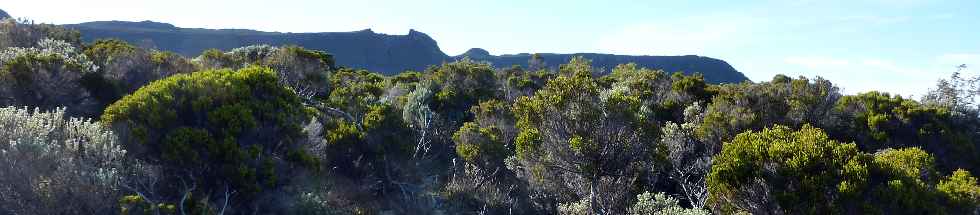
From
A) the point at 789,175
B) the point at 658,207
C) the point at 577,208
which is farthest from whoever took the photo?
the point at 577,208

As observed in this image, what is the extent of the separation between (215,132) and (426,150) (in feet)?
23.5

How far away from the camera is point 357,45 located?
10175 centimetres

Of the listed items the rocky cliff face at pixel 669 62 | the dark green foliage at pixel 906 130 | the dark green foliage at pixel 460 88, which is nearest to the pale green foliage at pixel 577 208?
the dark green foliage at pixel 460 88

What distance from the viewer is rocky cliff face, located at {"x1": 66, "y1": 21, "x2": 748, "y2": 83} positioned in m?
84.9

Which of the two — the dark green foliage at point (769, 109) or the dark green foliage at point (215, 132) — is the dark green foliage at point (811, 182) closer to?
the dark green foliage at point (769, 109)

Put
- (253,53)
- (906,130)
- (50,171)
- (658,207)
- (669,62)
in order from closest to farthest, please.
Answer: (50,171), (658,207), (906,130), (253,53), (669,62)

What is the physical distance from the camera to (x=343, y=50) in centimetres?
9931

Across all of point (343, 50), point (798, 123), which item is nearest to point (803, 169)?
point (798, 123)

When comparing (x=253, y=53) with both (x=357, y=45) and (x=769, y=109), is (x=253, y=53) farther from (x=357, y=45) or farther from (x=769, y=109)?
(x=357, y=45)

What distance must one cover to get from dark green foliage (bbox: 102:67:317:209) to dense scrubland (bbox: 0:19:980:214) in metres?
0.03

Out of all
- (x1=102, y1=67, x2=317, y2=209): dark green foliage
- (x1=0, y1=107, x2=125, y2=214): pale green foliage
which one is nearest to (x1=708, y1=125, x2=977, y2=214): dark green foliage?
(x1=102, y1=67, x2=317, y2=209): dark green foliage

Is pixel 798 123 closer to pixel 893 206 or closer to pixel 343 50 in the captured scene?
pixel 893 206

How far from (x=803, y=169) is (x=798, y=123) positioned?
36.5 feet

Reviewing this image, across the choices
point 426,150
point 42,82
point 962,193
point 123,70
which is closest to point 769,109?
point 962,193
